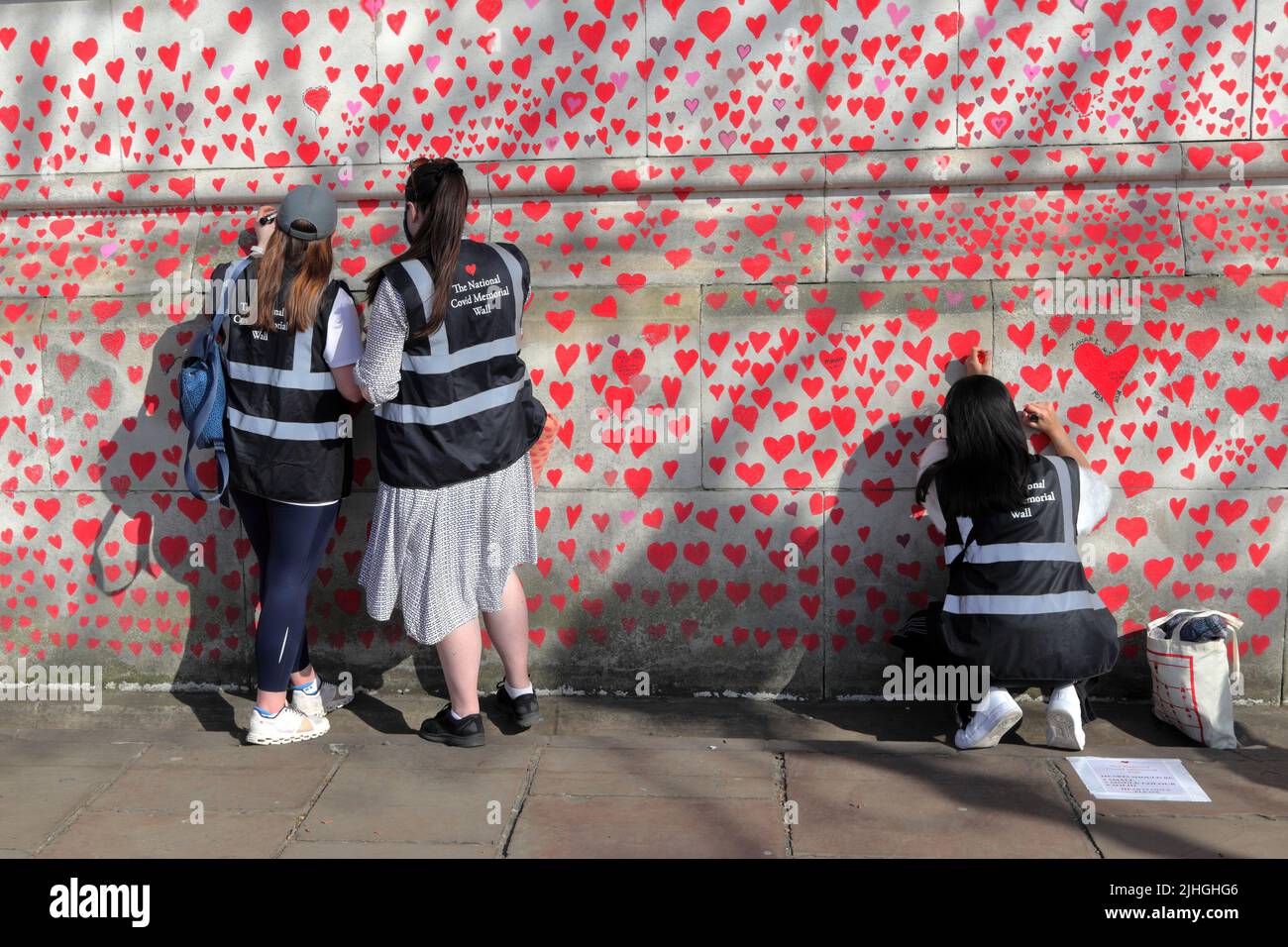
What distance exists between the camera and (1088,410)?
5297 millimetres

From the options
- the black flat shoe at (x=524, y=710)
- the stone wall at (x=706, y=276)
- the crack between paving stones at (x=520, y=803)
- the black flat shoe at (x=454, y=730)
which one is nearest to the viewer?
the crack between paving stones at (x=520, y=803)

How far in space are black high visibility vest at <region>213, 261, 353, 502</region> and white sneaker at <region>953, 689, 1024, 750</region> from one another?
96.0 inches

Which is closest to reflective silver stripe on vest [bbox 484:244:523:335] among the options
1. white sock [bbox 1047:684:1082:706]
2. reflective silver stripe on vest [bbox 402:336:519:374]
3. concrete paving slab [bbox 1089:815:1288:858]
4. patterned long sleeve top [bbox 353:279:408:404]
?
reflective silver stripe on vest [bbox 402:336:519:374]

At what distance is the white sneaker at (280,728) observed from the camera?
4.98 metres

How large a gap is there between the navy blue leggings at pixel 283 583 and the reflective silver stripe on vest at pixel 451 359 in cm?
70

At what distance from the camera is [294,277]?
479 centimetres

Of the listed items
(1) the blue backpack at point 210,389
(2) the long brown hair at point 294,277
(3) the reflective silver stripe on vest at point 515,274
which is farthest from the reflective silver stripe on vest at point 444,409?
(1) the blue backpack at point 210,389

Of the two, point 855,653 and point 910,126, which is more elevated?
point 910,126

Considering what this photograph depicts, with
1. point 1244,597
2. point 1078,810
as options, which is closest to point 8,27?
point 1078,810

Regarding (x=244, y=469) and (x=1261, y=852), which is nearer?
(x=1261, y=852)

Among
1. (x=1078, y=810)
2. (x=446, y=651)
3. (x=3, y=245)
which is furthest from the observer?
(x=3, y=245)

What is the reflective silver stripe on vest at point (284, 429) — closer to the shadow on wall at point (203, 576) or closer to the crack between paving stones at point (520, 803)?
the shadow on wall at point (203, 576)

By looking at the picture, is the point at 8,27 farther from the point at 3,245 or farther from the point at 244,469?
the point at 244,469

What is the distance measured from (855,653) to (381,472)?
2.00 metres
